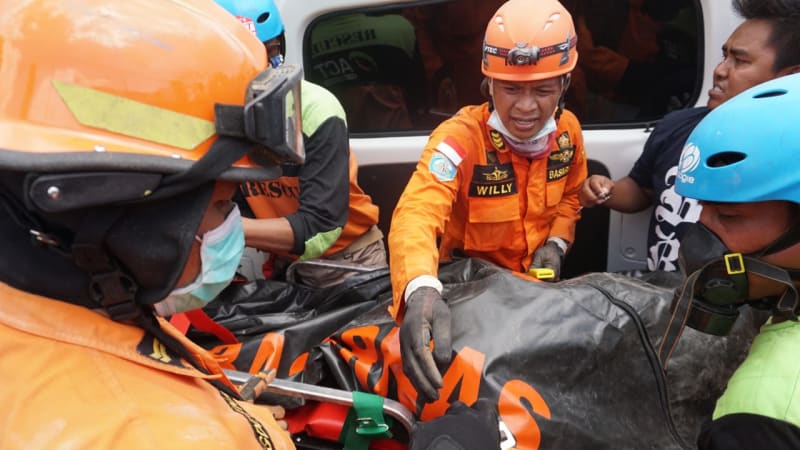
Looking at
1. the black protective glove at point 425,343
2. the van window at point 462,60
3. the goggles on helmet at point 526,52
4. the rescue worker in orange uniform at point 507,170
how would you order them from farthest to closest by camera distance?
the van window at point 462,60 < the goggles on helmet at point 526,52 < the rescue worker in orange uniform at point 507,170 < the black protective glove at point 425,343

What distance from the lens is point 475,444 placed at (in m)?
1.32

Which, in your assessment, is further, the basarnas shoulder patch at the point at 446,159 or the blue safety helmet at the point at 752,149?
the basarnas shoulder patch at the point at 446,159

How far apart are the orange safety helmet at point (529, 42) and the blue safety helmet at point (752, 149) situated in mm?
978

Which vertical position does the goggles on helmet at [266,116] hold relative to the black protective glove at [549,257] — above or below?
above

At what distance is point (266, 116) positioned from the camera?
1059 mm

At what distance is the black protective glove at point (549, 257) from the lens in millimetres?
2551

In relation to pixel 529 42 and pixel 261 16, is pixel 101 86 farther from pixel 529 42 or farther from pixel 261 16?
pixel 261 16

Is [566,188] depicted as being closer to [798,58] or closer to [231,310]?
[798,58]

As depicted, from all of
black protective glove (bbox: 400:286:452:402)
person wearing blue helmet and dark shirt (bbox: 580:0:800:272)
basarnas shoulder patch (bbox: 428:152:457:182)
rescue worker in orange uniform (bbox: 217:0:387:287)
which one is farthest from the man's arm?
black protective glove (bbox: 400:286:452:402)

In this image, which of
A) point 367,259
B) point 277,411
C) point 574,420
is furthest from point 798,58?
point 277,411

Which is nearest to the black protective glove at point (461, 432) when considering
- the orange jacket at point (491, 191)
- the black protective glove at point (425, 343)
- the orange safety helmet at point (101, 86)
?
the black protective glove at point (425, 343)

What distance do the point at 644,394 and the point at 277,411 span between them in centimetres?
99

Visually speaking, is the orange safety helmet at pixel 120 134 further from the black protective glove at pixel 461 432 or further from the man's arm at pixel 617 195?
the man's arm at pixel 617 195

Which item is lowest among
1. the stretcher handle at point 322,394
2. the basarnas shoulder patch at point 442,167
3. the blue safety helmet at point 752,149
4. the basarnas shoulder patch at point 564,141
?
the stretcher handle at point 322,394
